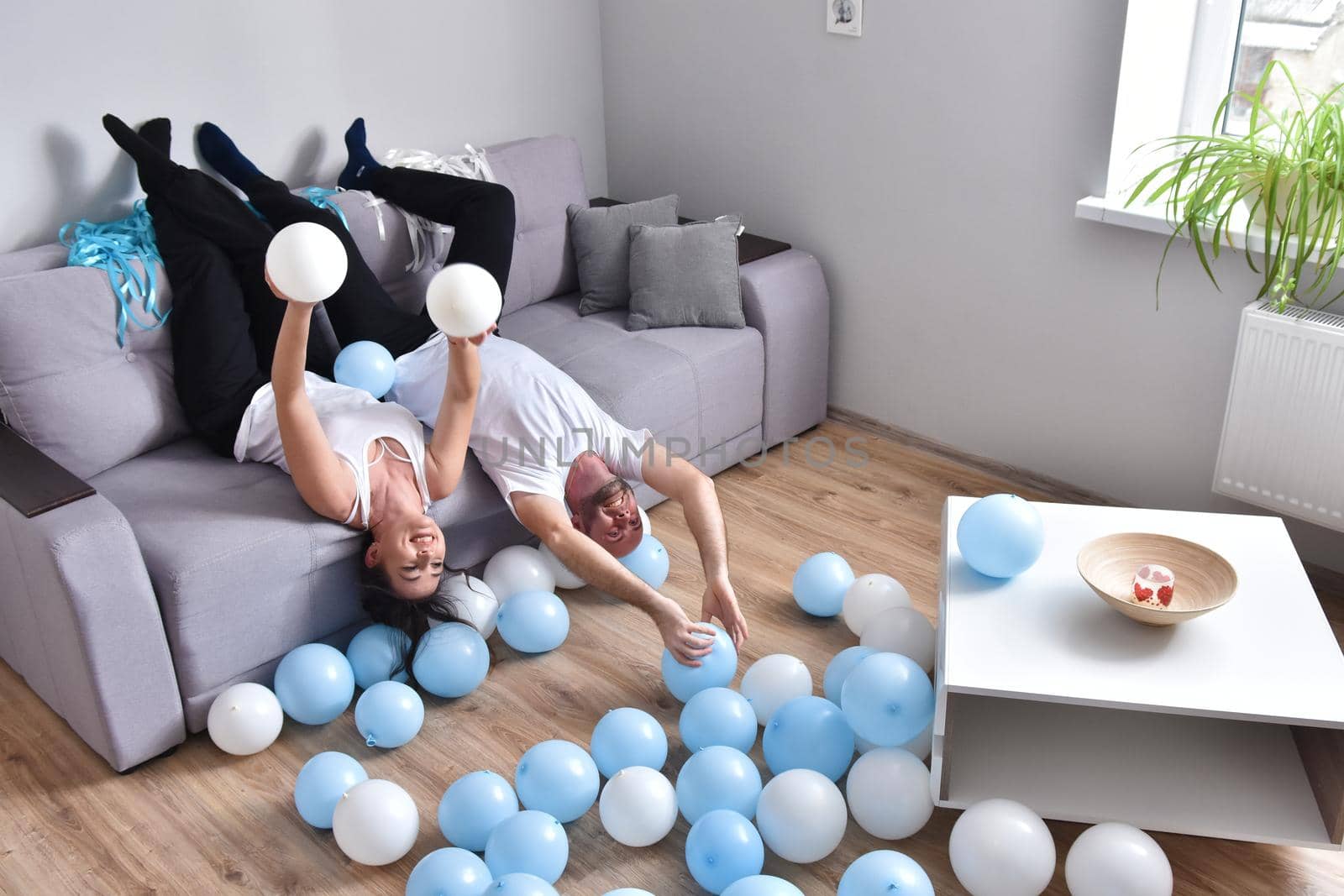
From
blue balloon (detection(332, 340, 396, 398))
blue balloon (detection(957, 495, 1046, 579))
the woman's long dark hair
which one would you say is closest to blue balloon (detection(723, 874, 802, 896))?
blue balloon (detection(957, 495, 1046, 579))

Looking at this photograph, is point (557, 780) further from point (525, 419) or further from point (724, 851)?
point (525, 419)

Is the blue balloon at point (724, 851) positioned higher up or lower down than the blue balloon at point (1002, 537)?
lower down

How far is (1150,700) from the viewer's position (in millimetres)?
1906

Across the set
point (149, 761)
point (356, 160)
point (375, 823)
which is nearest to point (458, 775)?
point (375, 823)

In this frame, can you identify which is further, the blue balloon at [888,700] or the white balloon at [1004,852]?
the blue balloon at [888,700]

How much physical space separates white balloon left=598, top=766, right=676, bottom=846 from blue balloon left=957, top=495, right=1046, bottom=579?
0.69 meters

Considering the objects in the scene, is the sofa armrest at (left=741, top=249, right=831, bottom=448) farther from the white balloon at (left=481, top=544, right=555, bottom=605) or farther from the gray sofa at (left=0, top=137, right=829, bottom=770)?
the white balloon at (left=481, top=544, right=555, bottom=605)

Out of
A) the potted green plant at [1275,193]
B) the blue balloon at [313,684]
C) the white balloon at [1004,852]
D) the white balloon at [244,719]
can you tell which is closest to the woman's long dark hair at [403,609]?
the blue balloon at [313,684]

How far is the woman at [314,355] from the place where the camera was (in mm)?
2418

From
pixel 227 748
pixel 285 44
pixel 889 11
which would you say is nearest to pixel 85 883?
pixel 227 748

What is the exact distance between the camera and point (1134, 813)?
2.04 metres

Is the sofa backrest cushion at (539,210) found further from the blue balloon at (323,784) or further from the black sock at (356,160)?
the blue balloon at (323,784)

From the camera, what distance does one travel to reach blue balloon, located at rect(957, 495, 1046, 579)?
2.14m

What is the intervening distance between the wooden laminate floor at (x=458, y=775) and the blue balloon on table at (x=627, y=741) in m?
0.11
